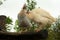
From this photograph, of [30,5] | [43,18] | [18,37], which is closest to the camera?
[18,37]

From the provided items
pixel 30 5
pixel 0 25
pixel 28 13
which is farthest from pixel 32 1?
pixel 0 25

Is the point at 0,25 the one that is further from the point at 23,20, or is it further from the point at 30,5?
the point at 30,5

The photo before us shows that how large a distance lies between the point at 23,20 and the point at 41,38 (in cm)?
24

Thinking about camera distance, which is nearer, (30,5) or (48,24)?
(48,24)

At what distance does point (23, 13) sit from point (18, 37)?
236 millimetres

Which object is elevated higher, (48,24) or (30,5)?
(30,5)

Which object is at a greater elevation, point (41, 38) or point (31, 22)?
point (31, 22)

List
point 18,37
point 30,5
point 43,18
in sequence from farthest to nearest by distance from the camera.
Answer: point 30,5, point 43,18, point 18,37

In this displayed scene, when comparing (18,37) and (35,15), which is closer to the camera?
(18,37)

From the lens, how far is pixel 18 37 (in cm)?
151

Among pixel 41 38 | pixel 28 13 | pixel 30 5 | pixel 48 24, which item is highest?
pixel 30 5

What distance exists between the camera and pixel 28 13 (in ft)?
5.66

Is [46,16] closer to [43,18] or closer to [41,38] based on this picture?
[43,18]

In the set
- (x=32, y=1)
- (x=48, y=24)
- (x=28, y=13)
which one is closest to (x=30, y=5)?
(x=32, y=1)
